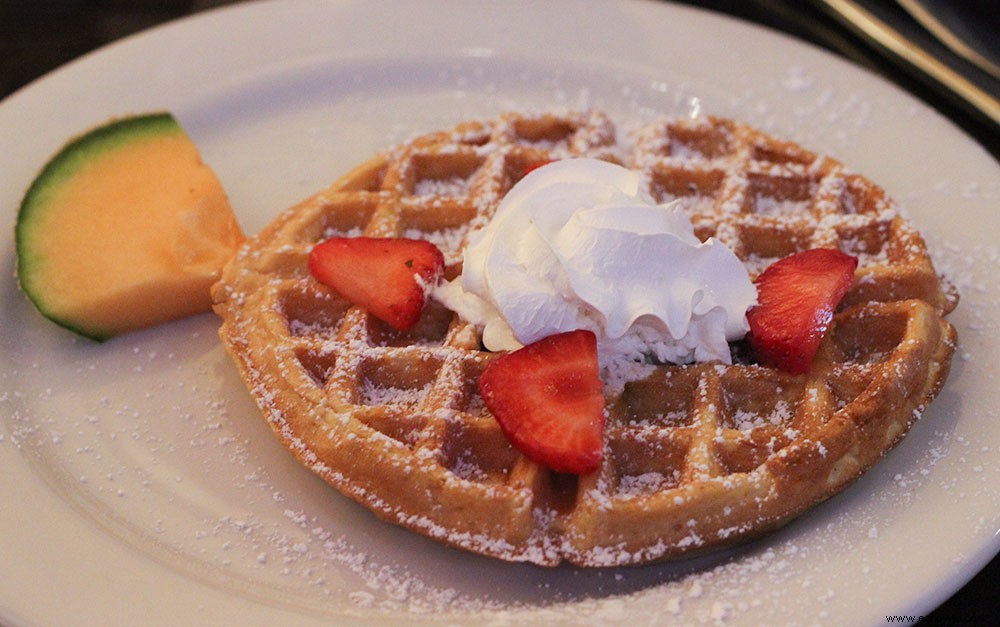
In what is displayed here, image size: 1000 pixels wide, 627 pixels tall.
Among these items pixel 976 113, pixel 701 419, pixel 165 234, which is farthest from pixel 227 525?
pixel 976 113

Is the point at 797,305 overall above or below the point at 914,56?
below

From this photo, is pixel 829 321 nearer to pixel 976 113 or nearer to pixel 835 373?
pixel 835 373

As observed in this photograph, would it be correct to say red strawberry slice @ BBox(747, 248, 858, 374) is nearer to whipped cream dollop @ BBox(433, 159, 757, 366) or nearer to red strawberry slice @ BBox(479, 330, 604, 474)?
whipped cream dollop @ BBox(433, 159, 757, 366)

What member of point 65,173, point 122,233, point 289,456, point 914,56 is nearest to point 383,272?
point 289,456

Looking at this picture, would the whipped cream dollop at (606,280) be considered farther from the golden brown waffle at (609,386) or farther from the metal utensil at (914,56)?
the metal utensil at (914,56)

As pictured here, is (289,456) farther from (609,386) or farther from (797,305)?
(797,305)

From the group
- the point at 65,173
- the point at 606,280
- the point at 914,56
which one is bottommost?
the point at 65,173

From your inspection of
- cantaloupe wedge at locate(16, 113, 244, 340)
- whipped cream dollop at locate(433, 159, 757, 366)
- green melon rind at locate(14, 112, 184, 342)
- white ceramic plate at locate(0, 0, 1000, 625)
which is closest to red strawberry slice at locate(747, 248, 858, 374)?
whipped cream dollop at locate(433, 159, 757, 366)

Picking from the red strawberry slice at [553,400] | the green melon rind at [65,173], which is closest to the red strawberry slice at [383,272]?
the red strawberry slice at [553,400]
